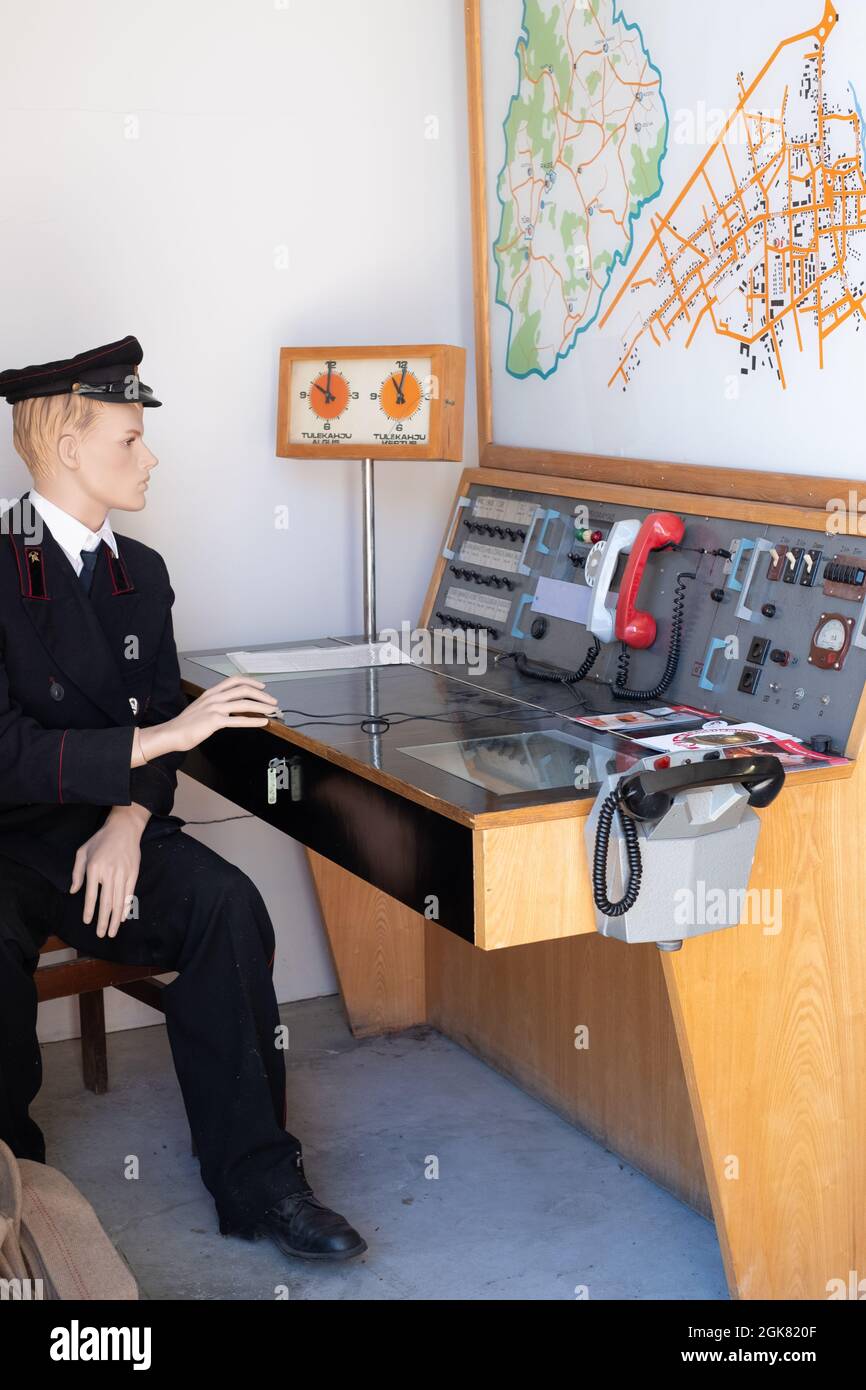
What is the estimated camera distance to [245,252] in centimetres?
350

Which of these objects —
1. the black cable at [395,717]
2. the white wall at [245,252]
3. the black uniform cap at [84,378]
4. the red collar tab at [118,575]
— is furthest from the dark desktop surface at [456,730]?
the black uniform cap at [84,378]

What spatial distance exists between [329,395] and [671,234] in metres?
0.87

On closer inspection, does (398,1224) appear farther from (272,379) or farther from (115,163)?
(115,163)

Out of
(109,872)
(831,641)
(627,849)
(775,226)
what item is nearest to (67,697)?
(109,872)

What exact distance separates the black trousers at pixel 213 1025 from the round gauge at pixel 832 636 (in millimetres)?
1044

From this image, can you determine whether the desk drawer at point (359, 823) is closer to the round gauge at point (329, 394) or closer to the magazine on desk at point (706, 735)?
the magazine on desk at point (706, 735)

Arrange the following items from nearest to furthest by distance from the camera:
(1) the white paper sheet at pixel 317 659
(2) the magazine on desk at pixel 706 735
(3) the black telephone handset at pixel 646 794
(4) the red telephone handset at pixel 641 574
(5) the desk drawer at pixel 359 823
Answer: (3) the black telephone handset at pixel 646 794
(5) the desk drawer at pixel 359 823
(2) the magazine on desk at pixel 706 735
(4) the red telephone handset at pixel 641 574
(1) the white paper sheet at pixel 317 659

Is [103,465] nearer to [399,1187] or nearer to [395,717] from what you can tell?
[395,717]

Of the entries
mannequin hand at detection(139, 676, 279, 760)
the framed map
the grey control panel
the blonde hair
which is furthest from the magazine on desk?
the blonde hair

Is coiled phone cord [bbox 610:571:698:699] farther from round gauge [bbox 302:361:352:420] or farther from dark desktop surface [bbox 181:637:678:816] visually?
round gauge [bbox 302:361:352:420]

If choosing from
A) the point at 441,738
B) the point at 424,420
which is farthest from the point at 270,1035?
the point at 424,420

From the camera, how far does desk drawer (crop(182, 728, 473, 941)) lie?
2160mm

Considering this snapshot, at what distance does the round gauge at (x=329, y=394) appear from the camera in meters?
3.37

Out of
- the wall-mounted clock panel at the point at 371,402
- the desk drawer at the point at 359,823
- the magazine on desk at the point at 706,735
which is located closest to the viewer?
the desk drawer at the point at 359,823
